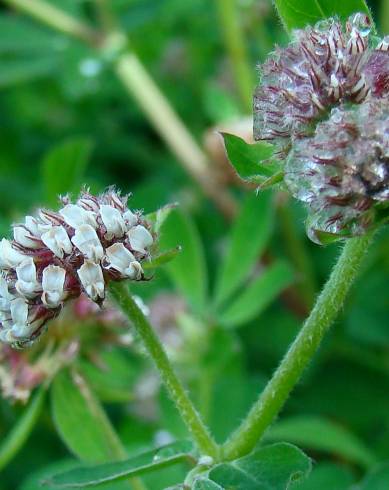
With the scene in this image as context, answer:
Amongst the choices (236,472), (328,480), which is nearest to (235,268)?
(328,480)

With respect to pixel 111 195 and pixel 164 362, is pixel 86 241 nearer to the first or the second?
pixel 111 195

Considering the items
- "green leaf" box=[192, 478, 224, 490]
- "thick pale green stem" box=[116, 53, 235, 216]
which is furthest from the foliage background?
"green leaf" box=[192, 478, 224, 490]

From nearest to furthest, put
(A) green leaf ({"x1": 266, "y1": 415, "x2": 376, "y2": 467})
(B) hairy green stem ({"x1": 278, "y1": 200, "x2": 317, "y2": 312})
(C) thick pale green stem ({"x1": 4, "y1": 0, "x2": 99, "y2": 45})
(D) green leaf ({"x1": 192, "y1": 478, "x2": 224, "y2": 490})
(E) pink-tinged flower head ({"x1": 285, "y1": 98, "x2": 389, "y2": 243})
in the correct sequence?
(E) pink-tinged flower head ({"x1": 285, "y1": 98, "x2": 389, "y2": 243})
(D) green leaf ({"x1": 192, "y1": 478, "x2": 224, "y2": 490})
(A) green leaf ({"x1": 266, "y1": 415, "x2": 376, "y2": 467})
(B) hairy green stem ({"x1": 278, "y1": 200, "x2": 317, "y2": 312})
(C) thick pale green stem ({"x1": 4, "y1": 0, "x2": 99, "y2": 45})

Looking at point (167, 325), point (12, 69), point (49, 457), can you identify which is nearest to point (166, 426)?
point (167, 325)

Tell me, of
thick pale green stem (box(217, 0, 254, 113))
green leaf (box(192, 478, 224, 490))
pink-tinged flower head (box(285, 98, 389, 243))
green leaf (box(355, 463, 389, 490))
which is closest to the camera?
pink-tinged flower head (box(285, 98, 389, 243))

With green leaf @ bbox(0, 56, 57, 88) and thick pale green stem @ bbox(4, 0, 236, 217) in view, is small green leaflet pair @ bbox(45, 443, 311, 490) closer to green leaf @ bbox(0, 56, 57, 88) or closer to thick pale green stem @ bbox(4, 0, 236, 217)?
thick pale green stem @ bbox(4, 0, 236, 217)

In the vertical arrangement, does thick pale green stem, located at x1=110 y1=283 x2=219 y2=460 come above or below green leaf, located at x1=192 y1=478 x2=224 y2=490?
above

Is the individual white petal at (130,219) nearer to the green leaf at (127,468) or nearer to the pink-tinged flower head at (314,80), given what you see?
the pink-tinged flower head at (314,80)
